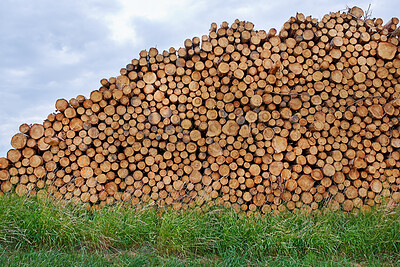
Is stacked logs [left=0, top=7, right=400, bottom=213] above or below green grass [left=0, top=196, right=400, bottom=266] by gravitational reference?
above

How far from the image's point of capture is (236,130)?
14.6 feet

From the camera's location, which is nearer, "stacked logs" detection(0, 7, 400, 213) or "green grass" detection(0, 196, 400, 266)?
"green grass" detection(0, 196, 400, 266)

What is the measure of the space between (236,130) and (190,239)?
5.28 feet

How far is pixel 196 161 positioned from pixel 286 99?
1.53 metres

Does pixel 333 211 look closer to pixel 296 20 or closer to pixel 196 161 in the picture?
pixel 196 161

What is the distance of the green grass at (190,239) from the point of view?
335cm

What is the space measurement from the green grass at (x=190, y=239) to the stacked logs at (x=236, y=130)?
0.51 metres

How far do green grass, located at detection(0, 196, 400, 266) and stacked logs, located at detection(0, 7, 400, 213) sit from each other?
51 centimetres

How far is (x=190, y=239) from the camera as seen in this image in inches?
140

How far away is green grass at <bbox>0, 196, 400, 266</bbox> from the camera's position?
335 centimetres

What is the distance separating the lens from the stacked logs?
14.3ft

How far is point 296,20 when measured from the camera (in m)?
4.87

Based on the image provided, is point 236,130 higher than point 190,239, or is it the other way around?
point 236,130

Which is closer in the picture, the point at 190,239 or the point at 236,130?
the point at 190,239
